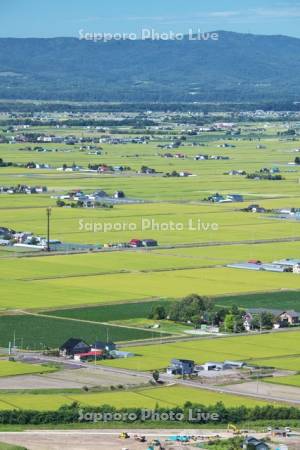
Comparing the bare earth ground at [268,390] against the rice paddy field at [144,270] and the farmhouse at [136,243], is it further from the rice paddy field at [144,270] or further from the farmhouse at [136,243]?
the farmhouse at [136,243]

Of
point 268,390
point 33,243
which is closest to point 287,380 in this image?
point 268,390

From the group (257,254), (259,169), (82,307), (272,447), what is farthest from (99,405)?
(259,169)

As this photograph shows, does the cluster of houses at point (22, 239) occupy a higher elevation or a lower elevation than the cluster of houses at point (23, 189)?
lower

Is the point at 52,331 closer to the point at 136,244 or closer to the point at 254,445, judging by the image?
the point at 254,445

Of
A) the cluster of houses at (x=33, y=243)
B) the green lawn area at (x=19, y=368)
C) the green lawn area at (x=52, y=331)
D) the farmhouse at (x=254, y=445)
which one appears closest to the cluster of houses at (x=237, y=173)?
the cluster of houses at (x=33, y=243)

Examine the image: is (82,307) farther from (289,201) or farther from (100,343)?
(289,201)

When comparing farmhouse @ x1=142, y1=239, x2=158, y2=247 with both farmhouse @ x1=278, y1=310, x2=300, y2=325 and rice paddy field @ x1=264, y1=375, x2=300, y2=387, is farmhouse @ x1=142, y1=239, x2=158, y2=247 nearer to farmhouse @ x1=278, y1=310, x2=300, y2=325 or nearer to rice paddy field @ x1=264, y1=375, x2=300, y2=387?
farmhouse @ x1=278, y1=310, x2=300, y2=325
